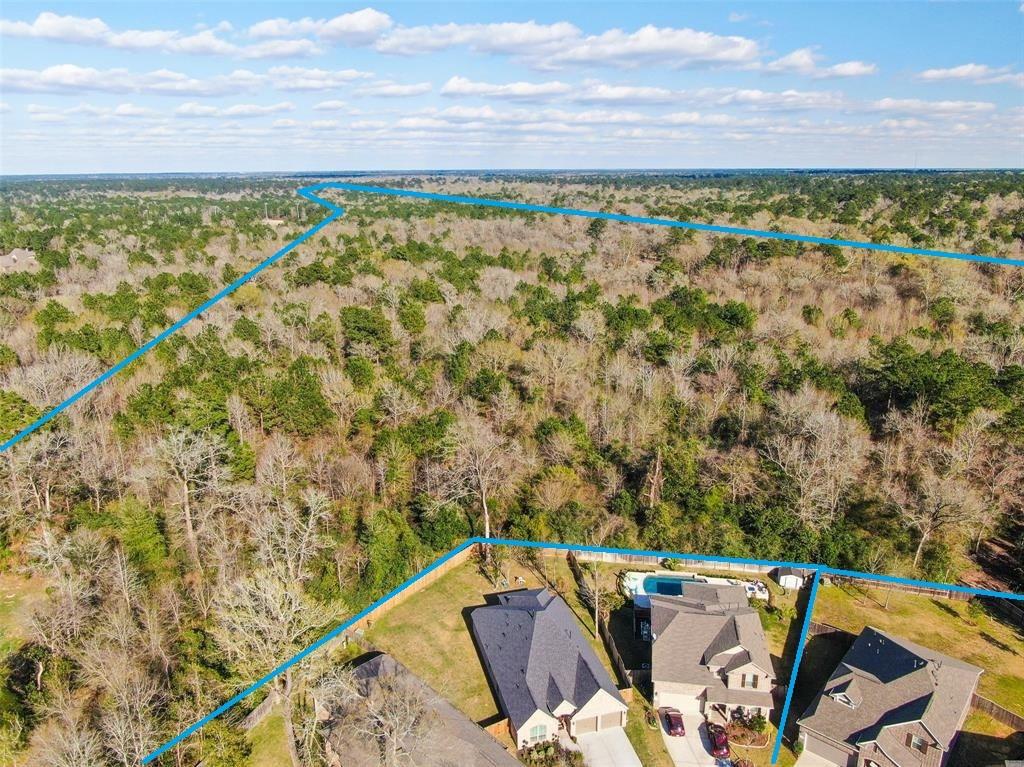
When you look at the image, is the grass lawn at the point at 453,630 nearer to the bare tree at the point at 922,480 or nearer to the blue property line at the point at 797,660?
the blue property line at the point at 797,660

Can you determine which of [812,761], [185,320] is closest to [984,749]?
[812,761]

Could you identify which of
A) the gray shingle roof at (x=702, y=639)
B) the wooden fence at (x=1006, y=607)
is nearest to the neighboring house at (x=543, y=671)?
the gray shingle roof at (x=702, y=639)

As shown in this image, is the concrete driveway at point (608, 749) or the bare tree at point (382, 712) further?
the concrete driveway at point (608, 749)

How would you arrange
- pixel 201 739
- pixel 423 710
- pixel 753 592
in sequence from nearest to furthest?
pixel 201 739 → pixel 423 710 → pixel 753 592

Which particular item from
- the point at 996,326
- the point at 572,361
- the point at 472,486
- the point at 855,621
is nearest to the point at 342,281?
the point at 572,361

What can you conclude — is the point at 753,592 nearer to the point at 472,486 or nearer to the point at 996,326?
the point at 472,486

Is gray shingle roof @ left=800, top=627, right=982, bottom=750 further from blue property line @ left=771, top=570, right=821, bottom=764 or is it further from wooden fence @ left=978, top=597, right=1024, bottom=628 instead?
wooden fence @ left=978, top=597, right=1024, bottom=628

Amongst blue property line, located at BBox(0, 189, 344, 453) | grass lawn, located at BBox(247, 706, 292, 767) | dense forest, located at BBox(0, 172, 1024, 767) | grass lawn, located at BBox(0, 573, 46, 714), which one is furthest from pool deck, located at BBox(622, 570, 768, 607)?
grass lawn, located at BBox(0, 573, 46, 714)
